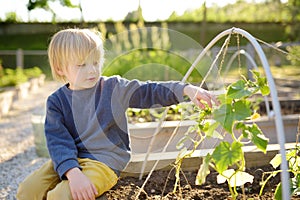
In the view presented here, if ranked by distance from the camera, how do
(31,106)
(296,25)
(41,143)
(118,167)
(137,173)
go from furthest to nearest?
(296,25), (31,106), (41,143), (137,173), (118,167)

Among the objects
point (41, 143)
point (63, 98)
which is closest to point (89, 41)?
point (63, 98)

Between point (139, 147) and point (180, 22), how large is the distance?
13.3 meters

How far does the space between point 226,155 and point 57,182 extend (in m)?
0.83

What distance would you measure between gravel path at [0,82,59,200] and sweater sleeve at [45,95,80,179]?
0.88 meters

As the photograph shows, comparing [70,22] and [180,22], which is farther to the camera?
[180,22]

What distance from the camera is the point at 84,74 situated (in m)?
1.85

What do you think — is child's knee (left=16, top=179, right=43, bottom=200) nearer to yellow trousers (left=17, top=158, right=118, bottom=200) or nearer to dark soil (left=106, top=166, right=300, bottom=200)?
yellow trousers (left=17, top=158, right=118, bottom=200)

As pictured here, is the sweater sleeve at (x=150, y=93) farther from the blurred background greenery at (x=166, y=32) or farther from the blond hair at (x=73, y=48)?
the blurred background greenery at (x=166, y=32)

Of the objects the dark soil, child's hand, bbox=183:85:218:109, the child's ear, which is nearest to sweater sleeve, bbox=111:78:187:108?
child's hand, bbox=183:85:218:109

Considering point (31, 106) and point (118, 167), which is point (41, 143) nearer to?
point (118, 167)

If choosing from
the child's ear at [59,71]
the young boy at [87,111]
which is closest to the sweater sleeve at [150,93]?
the young boy at [87,111]

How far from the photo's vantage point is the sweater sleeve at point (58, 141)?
174cm

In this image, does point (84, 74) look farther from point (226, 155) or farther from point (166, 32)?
point (166, 32)

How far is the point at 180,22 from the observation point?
15883 millimetres
